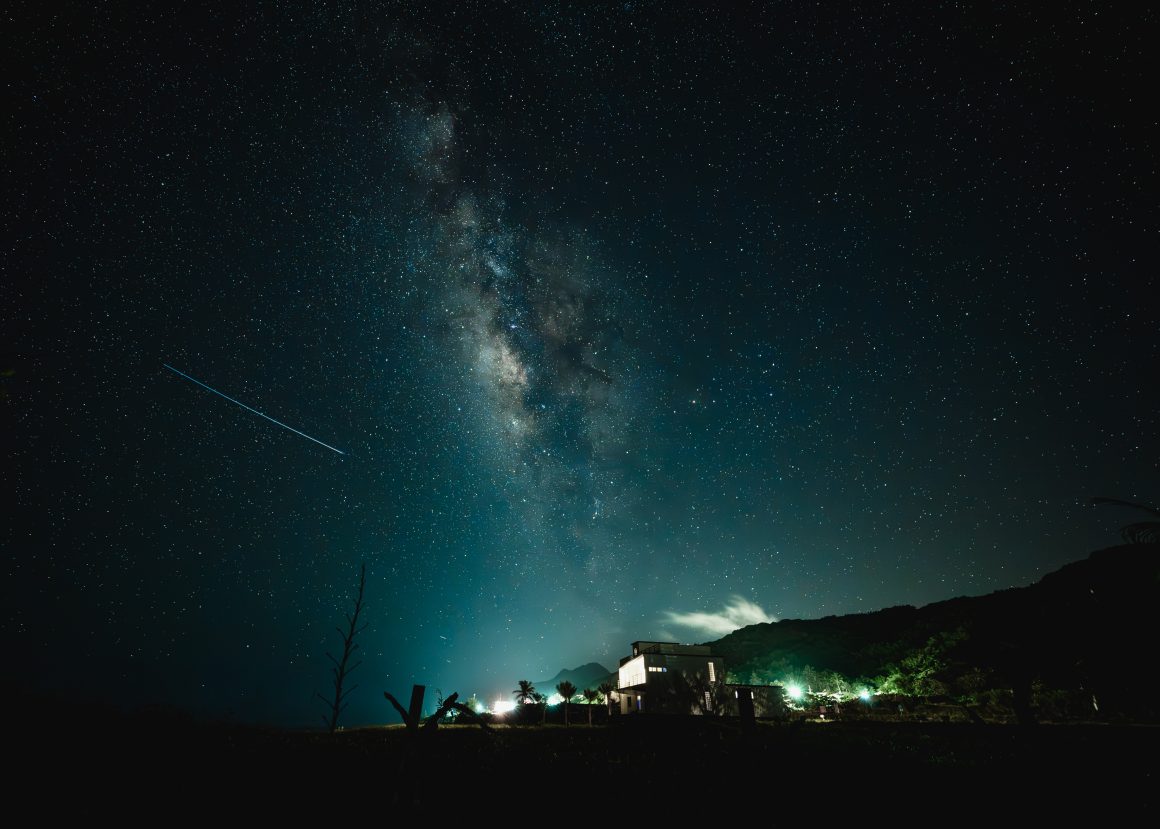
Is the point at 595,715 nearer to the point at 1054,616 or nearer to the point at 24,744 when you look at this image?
the point at 1054,616

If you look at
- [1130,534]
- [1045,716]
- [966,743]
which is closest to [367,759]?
[1130,534]

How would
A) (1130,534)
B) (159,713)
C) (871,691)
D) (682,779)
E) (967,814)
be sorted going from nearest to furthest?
(967,814)
(1130,534)
(682,779)
(159,713)
(871,691)

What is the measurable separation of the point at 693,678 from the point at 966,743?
47.9 m

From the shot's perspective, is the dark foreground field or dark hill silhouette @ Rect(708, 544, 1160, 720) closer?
the dark foreground field

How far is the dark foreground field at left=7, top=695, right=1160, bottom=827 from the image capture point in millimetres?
7949

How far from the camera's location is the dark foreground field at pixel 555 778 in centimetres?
795

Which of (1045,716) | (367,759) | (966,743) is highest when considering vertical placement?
(367,759)

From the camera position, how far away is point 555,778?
1095cm

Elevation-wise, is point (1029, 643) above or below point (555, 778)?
above

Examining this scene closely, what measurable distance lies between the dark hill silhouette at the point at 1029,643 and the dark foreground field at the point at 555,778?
2.44 m

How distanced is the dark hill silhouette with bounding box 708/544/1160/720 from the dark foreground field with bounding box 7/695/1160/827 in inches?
96.2

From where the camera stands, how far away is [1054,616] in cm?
2567

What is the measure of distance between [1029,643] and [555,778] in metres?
18.1

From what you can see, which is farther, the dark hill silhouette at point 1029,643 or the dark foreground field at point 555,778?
the dark hill silhouette at point 1029,643
